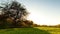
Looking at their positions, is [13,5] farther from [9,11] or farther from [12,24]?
[12,24]

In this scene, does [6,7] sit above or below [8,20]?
above

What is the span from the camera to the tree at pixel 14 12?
14521 millimetres

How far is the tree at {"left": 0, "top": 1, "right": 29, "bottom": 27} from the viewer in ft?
47.6

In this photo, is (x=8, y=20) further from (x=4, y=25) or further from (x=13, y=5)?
(x=13, y=5)

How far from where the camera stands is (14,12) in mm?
14742

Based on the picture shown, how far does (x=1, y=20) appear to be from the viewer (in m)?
14.2

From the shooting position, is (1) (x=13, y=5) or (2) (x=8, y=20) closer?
(2) (x=8, y=20)

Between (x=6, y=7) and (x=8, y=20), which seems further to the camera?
(x=6, y=7)

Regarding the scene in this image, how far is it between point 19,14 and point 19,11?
1.02 feet

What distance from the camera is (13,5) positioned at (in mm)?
14859

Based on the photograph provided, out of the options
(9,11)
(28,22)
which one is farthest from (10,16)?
(28,22)

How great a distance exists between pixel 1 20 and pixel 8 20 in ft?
2.35

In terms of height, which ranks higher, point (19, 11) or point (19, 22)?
point (19, 11)

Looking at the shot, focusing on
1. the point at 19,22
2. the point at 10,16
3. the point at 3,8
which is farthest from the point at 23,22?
the point at 3,8
